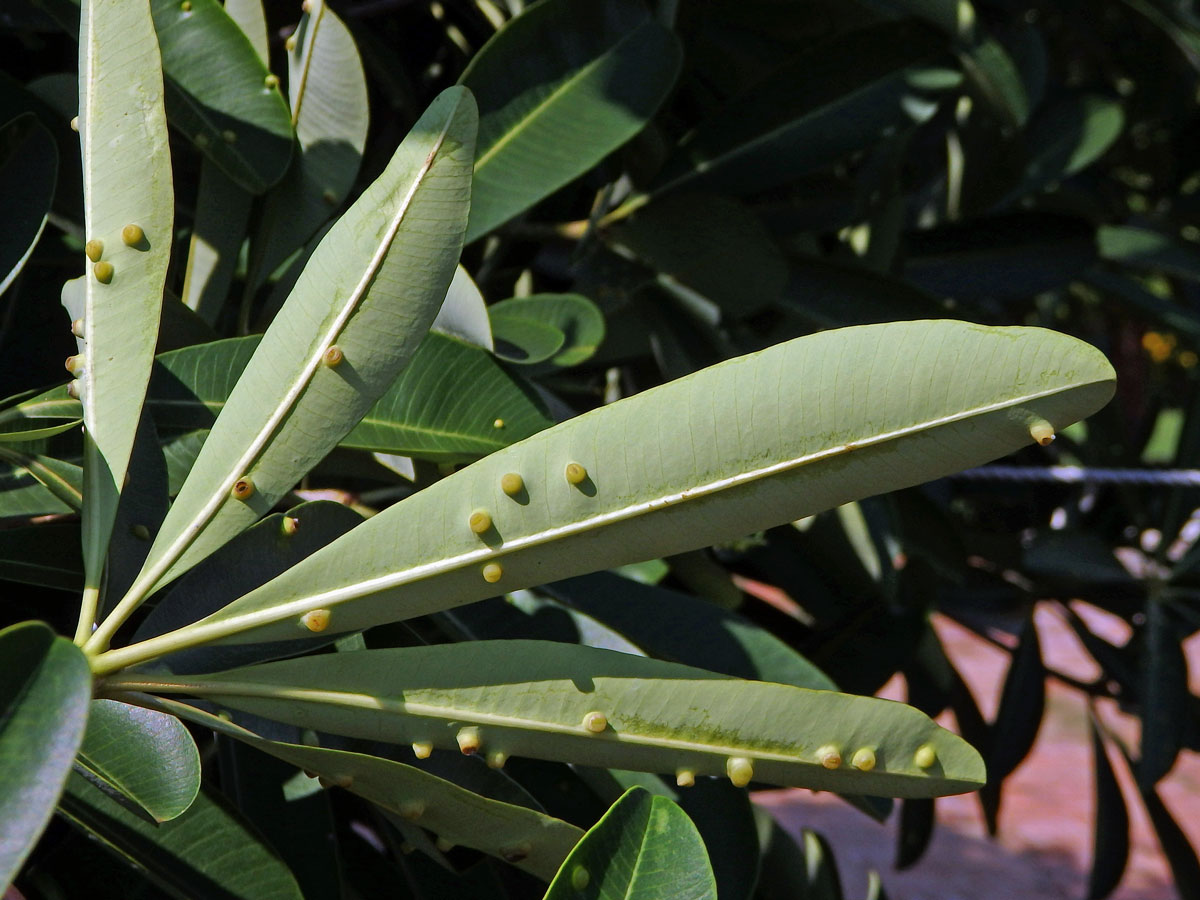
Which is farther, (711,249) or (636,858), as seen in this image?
(711,249)

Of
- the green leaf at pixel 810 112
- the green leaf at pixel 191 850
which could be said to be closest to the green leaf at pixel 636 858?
the green leaf at pixel 191 850

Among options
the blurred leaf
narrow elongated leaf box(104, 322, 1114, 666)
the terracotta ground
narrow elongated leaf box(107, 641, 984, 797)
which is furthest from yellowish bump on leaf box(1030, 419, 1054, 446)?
the terracotta ground

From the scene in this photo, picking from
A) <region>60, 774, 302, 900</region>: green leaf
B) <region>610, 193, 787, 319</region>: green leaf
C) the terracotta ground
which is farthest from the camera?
the terracotta ground

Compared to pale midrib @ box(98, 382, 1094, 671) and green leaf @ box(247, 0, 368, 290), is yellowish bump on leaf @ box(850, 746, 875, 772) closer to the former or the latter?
pale midrib @ box(98, 382, 1094, 671)

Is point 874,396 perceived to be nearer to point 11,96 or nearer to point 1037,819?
point 11,96

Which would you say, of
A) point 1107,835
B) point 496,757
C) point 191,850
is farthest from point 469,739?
point 1107,835

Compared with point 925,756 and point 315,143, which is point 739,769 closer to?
point 925,756

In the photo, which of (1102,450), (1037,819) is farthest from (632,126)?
(1037,819)
